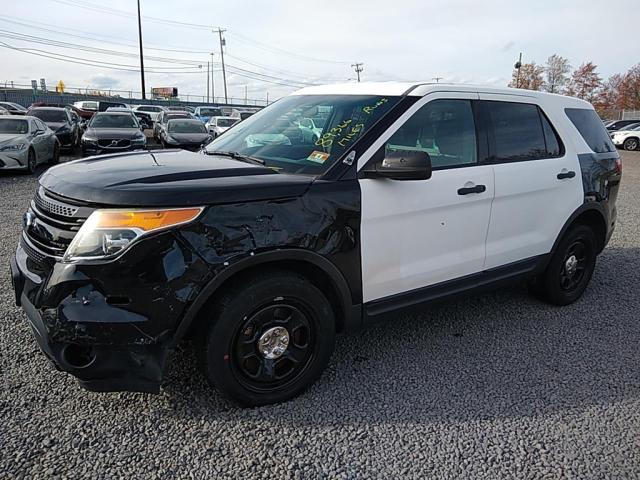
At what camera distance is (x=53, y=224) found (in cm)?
256

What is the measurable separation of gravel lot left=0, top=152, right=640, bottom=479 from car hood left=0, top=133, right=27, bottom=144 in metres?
8.70

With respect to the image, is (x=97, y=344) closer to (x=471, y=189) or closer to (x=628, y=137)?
(x=471, y=189)

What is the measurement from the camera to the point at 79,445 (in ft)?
8.05

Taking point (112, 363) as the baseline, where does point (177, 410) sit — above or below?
below

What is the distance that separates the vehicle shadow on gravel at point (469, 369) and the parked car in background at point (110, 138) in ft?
37.7

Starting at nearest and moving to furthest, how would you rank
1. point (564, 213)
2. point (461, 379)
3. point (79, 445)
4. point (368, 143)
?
1. point (79, 445)
2. point (368, 143)
3. point (461, 379)
4. point (564, 213)

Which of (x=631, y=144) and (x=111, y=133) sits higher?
(x=111, y=133)

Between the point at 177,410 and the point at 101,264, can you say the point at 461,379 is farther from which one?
the point at 101,264

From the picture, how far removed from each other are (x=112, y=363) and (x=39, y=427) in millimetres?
600

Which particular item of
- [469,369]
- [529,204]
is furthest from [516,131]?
[469,369]

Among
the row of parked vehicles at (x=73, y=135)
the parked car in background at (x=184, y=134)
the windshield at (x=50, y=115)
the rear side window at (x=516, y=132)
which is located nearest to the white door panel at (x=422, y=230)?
the rear side window at (x=516, y=132)

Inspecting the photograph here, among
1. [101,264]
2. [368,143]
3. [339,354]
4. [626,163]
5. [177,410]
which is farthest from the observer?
[626,163]

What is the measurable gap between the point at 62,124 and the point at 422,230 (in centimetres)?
1628

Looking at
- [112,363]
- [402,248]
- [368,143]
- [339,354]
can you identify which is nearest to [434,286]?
[402,248]
